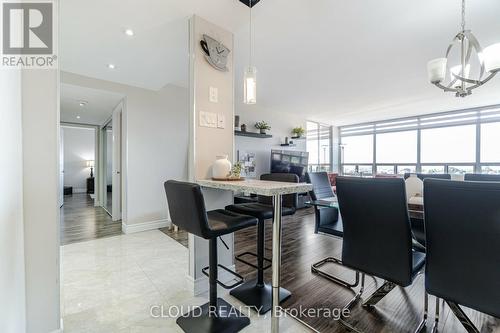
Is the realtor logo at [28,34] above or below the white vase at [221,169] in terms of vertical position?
above

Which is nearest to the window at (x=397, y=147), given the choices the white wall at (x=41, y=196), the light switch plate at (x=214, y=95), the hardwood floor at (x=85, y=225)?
the light switch plate at (x=214, y=95)

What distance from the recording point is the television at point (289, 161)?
5785mm

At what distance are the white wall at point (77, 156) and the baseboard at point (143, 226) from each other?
6531 millimetres

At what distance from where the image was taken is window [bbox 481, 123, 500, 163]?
219 inches

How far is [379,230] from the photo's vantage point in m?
1.44

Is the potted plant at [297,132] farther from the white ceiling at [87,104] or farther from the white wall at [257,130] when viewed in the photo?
the white ceiling at [87,104]

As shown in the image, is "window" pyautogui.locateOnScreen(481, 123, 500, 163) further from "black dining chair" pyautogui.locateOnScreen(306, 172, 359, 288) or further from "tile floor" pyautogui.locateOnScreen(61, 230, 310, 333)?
"tile floor" pyautogui.locateOnScreen(61, 230, 310, 333)

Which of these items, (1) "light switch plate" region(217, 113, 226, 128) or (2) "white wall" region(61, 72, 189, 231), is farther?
(2) "white wall" region(61, 72, 189, 231)

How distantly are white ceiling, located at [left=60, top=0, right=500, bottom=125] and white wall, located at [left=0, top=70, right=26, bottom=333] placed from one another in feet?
4.16

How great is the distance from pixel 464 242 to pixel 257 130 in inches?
188

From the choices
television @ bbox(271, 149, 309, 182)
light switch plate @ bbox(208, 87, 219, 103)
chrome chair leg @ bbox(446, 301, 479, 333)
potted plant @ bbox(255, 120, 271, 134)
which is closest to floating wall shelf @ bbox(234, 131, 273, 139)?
potted plant @ bbox(255, 120, 271, 134)

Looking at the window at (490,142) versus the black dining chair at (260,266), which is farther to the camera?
the window at (490,142)

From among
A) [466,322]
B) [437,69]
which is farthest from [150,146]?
[466,322]

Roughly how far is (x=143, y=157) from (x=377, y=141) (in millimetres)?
7131
